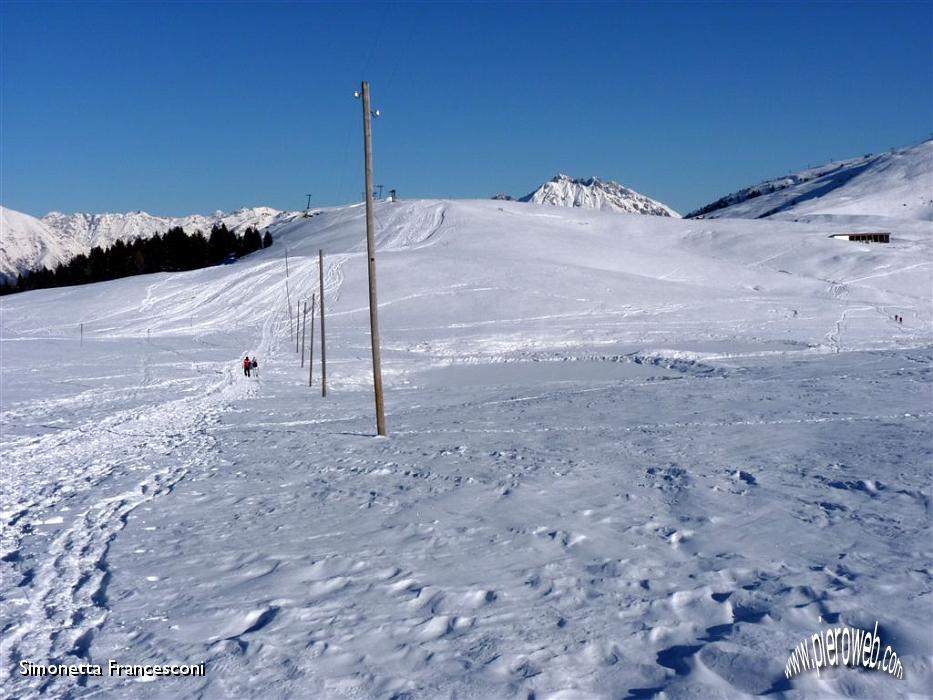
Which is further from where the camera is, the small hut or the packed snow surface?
the small hut

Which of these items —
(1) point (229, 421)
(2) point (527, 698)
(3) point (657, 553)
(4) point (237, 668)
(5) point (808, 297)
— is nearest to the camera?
(2) point (527, 698)

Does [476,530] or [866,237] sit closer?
[476,530]

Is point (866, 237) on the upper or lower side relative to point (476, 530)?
upper

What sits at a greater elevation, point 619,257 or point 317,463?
point 619,257

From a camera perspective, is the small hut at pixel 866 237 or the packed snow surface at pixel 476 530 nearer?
the packed snow surface at pixel 476 530

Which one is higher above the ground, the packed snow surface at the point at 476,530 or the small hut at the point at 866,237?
the small hut at the point at 866,237

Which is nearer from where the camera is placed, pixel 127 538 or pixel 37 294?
pixel 127 538

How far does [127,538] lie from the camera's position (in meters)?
10.7

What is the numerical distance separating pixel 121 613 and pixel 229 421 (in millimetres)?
15897

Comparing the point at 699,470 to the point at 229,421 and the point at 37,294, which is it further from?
the point at 37,294

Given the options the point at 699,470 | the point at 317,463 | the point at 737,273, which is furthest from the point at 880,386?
the point at 737,273

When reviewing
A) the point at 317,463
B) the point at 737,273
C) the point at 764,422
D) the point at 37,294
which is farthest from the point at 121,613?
the point at 37,294

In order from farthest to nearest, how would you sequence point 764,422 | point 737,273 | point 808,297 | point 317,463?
point 737,273 < point 808,297 < point 764,422 < point 317,463

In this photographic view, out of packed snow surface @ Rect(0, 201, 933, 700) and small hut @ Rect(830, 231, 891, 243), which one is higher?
small hut @ Rect(830, 231, 891, 243)
